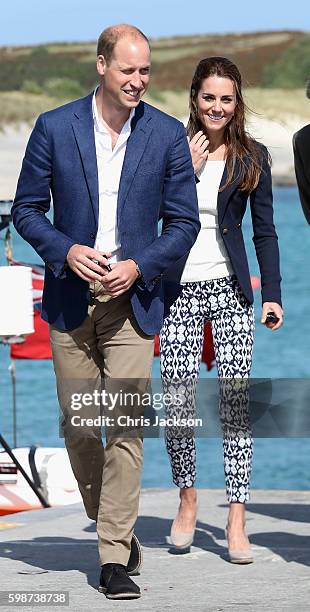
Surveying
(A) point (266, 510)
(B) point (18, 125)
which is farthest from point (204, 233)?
(B) point (18, 125)

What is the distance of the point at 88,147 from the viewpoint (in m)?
4.87

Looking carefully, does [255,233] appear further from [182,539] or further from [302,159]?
[182,539]

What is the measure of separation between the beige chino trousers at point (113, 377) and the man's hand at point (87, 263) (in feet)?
0.49

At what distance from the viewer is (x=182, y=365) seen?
5508 millimetres

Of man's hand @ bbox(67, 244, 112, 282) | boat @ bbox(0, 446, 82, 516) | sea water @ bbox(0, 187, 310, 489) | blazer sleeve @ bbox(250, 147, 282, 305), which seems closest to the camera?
man's hand @ bbox(67, 244, 112, 282)

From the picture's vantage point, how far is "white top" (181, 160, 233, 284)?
5.46 m

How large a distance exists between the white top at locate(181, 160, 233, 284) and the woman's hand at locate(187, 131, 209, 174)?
96 millimetres

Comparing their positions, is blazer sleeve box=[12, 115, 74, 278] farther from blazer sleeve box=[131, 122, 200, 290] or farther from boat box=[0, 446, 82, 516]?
boat box=[0, 446, 82, 516]

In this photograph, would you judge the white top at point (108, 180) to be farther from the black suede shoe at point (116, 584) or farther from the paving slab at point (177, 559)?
the paving slab at point (177, 559)

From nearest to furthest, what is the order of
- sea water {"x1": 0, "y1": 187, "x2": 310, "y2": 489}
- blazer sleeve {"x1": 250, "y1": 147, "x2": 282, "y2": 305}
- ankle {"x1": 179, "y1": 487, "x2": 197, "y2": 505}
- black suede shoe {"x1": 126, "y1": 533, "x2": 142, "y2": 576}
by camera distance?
black suede shoe {"x1": 126, "y1": 533, "x2": 142, "y2": 576} < blazer sleeve {"x1": 250, "y1": 147, "x2": 282, "y2": 305} < ankle {"x1": 179, "y1": 487, "x2": 197, "y2": 505} < sea water {"x1": 0, "y1": 187, "x2": 310, "y2": 489}

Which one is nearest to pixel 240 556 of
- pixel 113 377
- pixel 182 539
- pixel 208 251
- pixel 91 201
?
pixel 182 539

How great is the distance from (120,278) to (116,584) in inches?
35.1

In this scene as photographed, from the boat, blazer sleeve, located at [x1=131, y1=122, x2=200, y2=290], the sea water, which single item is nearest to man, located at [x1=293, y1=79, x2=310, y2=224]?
blazer sleeve, located at [x1=131, y1=122, x2=200, y2=290]

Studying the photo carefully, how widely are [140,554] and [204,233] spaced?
1.06 meters
